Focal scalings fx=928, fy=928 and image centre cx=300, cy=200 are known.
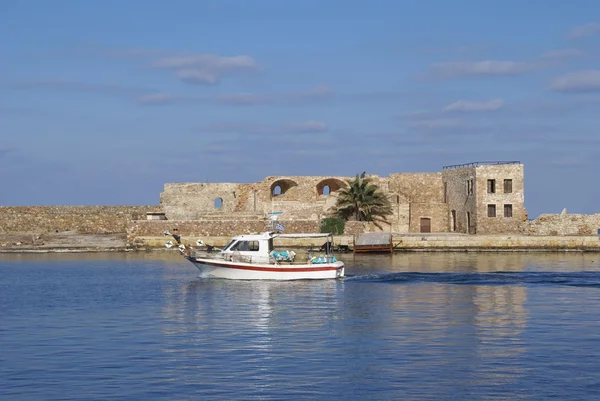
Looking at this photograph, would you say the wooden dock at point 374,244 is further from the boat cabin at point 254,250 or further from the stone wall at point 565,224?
the boat cabin at point 254,250

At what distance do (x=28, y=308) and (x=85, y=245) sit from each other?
75.9ft

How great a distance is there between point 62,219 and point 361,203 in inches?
665

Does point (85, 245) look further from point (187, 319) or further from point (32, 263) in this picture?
point (187, 319)

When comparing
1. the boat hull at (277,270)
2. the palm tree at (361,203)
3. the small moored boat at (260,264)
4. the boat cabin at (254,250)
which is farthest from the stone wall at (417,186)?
the boat hull at (277,270)

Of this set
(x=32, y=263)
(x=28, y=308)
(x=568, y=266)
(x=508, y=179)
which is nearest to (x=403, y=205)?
(x=508, y=179)

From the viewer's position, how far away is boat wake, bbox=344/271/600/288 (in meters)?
30.4

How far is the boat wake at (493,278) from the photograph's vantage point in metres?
30.4

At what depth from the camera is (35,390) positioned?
572 inches

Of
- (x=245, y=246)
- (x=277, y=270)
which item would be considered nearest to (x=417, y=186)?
(x=245, y=246)

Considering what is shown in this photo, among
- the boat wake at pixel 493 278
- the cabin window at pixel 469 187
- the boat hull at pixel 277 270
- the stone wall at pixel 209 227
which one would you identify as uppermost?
the cabin window at pixel 469 187

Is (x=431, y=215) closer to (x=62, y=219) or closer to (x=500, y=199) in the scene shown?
(x=500, y=199)

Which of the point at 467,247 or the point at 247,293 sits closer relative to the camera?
the point at 247,293

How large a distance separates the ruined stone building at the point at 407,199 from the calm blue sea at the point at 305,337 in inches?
607

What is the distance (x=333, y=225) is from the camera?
47.2m
